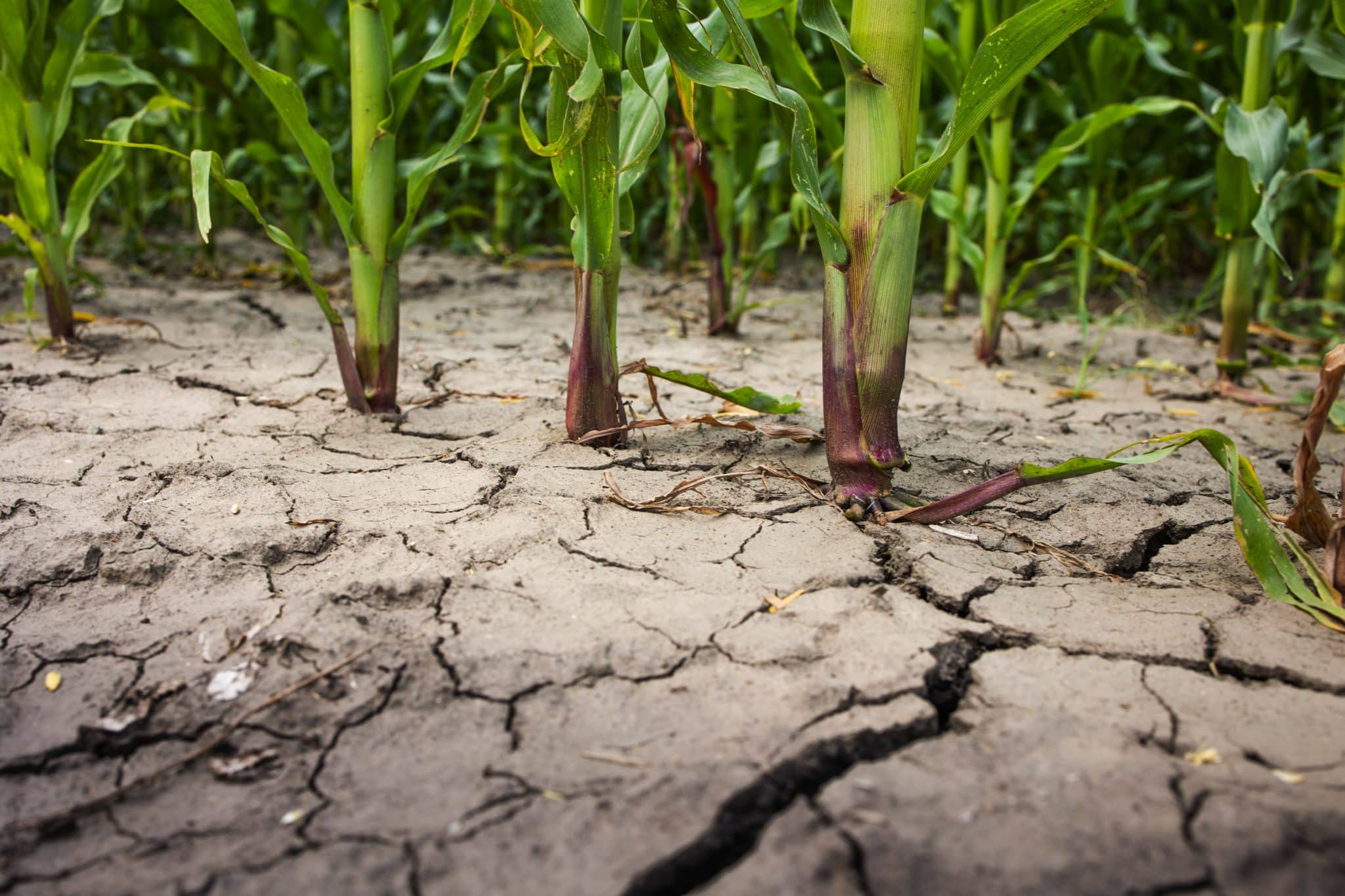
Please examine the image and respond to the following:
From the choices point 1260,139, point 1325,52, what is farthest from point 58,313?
point 1325,52

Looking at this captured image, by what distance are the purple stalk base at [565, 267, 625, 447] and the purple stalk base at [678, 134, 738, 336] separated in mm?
1146

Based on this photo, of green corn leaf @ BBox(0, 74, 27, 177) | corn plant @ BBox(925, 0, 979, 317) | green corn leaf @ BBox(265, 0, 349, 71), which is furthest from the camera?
green corn leaf @ BBox(265, 0, 349, 71)

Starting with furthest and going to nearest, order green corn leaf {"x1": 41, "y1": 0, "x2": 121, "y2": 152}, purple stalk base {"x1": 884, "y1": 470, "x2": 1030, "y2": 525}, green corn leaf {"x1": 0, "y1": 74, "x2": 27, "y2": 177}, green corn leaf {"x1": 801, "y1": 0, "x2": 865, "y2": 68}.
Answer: green corn leaf {"x1": 41, "y1": 0, "x2": 121, "y2": 152} → green corn leaf {"x1": 0, "y1": 74, "x2": 27, "y2": 177} → purple stalk base {"x1": 884, "y1": 470, "x2": 1030, "y2": 525} → green corn leaf {"x1": 801, "y1": 0, "x2": 865, "y2": 68}

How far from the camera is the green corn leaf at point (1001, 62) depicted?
1.38 metres

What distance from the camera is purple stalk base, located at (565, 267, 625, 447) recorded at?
1.80m

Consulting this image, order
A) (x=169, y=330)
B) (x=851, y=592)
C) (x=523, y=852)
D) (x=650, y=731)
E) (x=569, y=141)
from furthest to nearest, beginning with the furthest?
(x=169, y=330) → (x=569, y=141) → (x=851, y=592) → (x=650, y=731) → (x=523, y=852)

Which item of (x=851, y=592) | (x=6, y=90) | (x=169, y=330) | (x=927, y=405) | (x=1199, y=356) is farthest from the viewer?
(x=1199, y=356)

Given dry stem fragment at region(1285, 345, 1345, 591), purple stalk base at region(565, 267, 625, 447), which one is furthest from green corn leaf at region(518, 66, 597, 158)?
dry stem fragment at region(1285, 345, 1345, 591)

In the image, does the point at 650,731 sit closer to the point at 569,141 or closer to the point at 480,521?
the point at 480,521

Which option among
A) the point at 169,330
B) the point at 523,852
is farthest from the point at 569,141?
the point at 169,330

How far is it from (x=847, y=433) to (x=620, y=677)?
24.4 inches

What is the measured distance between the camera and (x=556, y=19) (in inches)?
56.9

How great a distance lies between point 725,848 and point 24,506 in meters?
1.40

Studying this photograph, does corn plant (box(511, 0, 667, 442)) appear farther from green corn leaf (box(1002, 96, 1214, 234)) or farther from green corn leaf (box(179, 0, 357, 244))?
green corn leaf (box(1002, 96, 1214, 234))
